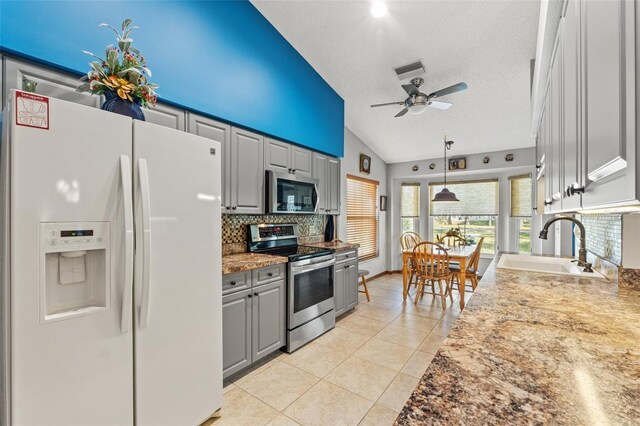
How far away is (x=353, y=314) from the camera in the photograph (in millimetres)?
3750

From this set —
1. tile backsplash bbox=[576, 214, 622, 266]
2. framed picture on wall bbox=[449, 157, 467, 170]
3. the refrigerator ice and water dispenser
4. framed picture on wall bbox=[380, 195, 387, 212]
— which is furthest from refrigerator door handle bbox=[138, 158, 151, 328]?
framed picture on wall bbox=[449, 157, 467, 170]

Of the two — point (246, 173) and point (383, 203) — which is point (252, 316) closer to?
point (246, 173)

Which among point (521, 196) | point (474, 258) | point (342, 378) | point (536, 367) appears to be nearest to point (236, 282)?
point (342, 378)

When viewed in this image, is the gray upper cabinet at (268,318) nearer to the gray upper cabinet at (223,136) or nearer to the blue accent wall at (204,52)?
the gray upper cabinet at (223,136)

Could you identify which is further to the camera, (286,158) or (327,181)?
(327,181)

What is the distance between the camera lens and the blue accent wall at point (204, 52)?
1.50m

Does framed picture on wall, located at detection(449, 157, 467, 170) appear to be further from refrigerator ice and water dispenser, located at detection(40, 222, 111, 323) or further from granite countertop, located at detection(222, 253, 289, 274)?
refrigerator ice and water dispenser, located at detection(40, 222, 111, 323)

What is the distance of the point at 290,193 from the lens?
312cm

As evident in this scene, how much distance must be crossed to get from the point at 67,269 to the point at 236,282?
1109mm

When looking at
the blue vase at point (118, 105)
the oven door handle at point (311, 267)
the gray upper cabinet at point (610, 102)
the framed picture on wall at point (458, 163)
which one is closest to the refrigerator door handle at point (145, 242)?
the blue vase at point (118, 105)

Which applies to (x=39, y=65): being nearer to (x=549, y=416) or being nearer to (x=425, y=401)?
(x=425, y=401)

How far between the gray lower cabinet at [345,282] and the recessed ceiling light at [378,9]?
2519 mm

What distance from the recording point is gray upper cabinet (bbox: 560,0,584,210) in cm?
91

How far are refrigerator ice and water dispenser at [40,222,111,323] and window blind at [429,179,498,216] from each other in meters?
5.92
